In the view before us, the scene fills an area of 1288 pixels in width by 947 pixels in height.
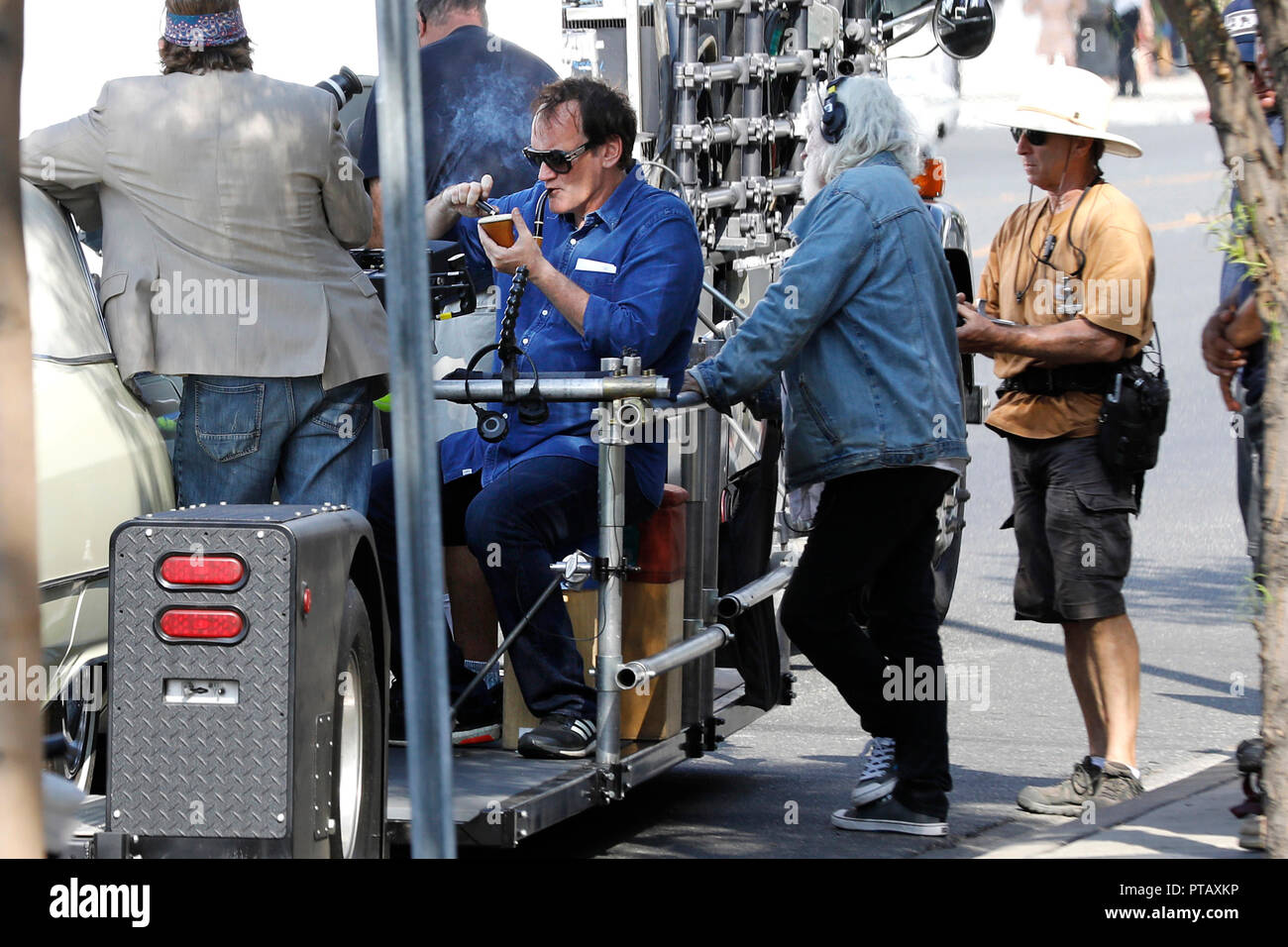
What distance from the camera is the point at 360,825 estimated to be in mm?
4070

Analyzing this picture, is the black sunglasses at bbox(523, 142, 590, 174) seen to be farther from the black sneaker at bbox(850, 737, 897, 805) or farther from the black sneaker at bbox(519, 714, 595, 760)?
the black sneaker at bbox(850, 737, 897, 805)

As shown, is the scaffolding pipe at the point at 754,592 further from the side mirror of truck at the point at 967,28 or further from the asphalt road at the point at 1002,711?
the side mirror of truck at the point at 967,28

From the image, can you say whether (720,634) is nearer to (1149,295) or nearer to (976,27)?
(1149,295)

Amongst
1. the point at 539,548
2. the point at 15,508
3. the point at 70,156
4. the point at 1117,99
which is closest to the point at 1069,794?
the point at 539,548

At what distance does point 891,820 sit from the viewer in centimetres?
565

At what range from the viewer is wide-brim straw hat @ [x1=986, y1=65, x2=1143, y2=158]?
5945 millimetres

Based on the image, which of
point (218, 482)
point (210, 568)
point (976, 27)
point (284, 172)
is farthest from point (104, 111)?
point (976, 27)

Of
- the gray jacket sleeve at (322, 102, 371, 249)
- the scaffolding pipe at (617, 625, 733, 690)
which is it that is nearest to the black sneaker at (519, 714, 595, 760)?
the scaffolding pipe at (617, 625, 733, 690)

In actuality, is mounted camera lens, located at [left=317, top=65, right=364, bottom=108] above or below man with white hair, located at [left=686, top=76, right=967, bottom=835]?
above

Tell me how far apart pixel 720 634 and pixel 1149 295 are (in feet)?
5.58

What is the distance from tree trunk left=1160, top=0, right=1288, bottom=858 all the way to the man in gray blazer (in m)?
2.08

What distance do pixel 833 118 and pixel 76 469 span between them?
8.23ft

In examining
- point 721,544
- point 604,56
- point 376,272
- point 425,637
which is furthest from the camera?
point 604,56

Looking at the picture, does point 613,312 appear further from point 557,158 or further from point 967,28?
point 967,28
